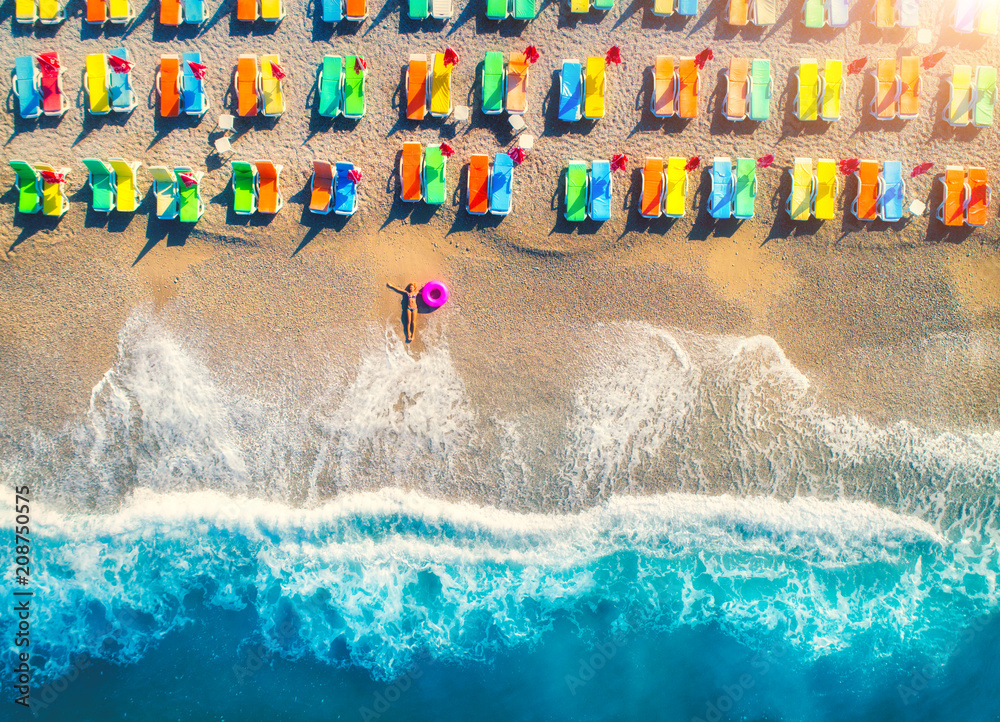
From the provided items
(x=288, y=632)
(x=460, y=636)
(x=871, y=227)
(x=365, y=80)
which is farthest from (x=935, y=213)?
(x=288, y=632)

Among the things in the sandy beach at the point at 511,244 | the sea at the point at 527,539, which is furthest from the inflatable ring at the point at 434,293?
the sea at the point at 527,539

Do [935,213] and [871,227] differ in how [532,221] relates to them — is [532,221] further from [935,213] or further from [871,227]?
[935,213]

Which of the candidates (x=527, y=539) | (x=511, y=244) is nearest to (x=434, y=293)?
(x=511, y=244)

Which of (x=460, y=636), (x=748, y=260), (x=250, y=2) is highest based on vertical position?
(x=250, y=2)

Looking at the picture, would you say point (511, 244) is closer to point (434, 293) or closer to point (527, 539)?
point (434, 293)

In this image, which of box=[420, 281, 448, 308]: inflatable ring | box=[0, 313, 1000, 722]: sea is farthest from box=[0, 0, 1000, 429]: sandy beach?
box=[0, 313, 1000, 722]: sea

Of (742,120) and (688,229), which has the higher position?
(742,120)

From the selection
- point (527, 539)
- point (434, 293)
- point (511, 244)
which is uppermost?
point (511, 244)
